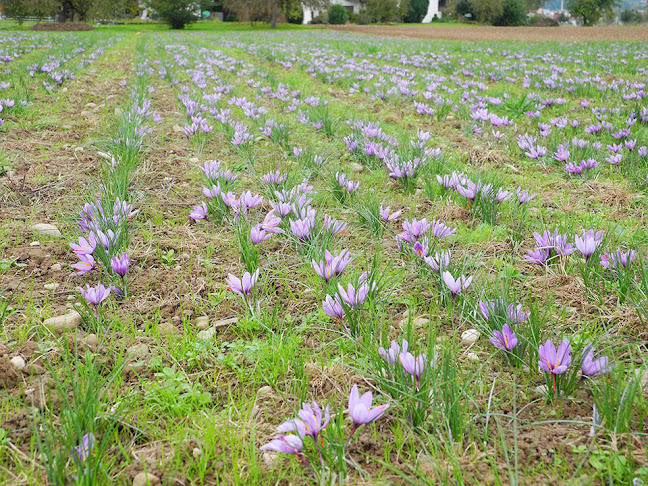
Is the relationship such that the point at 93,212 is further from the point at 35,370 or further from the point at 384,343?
the point at 384,343

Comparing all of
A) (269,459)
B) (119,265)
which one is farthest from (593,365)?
(119,265)

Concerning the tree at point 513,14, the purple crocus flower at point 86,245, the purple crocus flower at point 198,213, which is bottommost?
the purple crocus flower at point 86,245

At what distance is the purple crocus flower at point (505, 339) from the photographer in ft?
4.99

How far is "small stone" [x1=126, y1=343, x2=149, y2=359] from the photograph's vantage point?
67.2 inches

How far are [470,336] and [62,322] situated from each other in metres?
1.60

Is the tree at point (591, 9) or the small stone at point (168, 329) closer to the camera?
the small stone at point (168, 329)

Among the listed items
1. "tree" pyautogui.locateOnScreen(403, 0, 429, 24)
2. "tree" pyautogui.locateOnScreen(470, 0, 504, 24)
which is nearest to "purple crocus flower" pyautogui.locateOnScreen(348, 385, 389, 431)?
"tree" pyautogui.locateOnScreen(470, 0, 504, 24)

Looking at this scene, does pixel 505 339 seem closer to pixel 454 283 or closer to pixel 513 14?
pixel 454 283

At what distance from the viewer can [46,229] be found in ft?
8.82

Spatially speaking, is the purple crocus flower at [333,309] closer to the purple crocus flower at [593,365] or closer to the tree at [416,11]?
the purple crocus flower at [593,365]

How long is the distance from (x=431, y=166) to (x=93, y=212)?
8.05ft

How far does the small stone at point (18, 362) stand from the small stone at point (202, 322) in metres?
0.61

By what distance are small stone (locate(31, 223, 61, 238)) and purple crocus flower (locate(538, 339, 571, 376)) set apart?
8.16 feet

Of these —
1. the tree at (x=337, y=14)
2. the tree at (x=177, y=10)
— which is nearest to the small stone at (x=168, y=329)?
the tree at (x=177, y=10)
